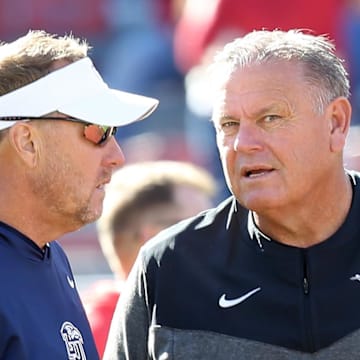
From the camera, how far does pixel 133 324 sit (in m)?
4.12

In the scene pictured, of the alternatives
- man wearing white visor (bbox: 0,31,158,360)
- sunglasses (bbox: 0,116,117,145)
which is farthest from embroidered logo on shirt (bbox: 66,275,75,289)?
sunglasses (bbox: 0,116,117,145)

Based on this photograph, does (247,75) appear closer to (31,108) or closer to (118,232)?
(31,108)

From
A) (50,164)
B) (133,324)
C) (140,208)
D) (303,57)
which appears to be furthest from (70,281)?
Answer: (140,208)

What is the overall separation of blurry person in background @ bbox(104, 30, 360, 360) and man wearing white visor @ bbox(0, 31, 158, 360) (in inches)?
9.9

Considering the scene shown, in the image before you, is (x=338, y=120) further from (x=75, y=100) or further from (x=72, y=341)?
(x=72, y=341)

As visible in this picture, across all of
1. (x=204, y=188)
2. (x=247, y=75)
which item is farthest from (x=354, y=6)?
(x=247, y=75)

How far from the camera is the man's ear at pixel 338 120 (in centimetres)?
409

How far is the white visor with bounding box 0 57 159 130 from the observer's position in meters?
3.96

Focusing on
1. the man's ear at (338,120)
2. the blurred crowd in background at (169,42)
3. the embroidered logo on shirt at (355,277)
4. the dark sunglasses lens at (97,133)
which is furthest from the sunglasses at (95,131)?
the blurred crowd in background at (169,42)

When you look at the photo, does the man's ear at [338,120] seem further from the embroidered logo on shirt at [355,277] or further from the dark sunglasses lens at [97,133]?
the dark sunglasses lens at [97,133]

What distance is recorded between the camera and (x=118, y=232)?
5.51 m

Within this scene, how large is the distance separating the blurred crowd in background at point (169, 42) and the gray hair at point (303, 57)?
10.4 ft

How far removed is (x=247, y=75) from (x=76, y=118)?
538mm

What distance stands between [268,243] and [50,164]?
2.33 ft
